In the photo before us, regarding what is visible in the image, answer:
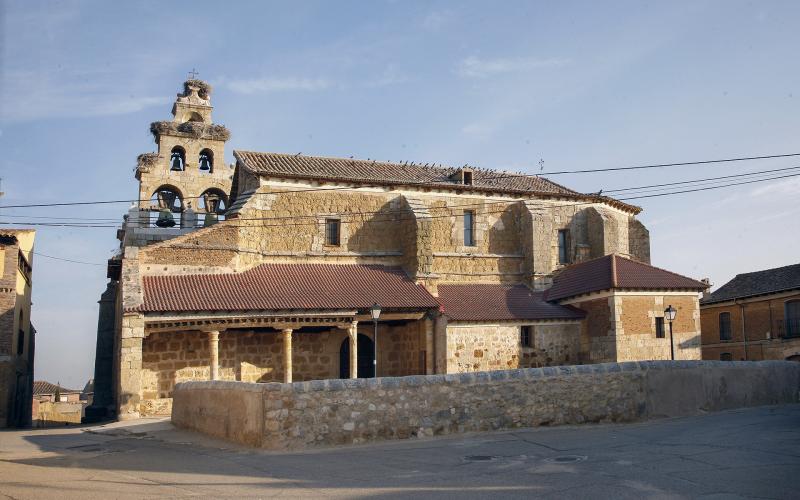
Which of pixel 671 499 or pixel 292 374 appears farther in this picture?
pixel 292 374

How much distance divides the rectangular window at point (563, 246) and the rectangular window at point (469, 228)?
4.28 metres

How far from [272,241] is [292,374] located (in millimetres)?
5266

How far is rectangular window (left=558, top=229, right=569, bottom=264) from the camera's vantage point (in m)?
32.7

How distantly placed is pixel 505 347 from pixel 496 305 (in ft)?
6.15

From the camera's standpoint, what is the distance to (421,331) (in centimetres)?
2773

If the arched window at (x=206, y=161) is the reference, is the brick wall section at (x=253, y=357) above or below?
below

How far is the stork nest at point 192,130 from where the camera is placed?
38250mm

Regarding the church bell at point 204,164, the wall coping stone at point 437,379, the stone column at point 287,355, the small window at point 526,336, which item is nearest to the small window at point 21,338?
the church bell at point 204,164

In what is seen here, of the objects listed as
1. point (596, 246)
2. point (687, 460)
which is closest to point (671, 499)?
point (687, 460)

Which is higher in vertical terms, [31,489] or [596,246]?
[596,246]

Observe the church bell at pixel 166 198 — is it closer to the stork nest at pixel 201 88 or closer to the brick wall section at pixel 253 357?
the stork nest at pixel 201 88

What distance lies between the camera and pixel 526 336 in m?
28.2

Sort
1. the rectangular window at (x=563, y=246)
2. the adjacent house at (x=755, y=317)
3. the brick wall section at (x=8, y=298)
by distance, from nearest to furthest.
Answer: the brick wall section at (x=8, y=298) → the rectangular window at (x=563, y=246) → the adjacent house at (x=755, y=317)

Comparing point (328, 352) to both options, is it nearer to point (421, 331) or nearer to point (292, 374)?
point (292, 374)
